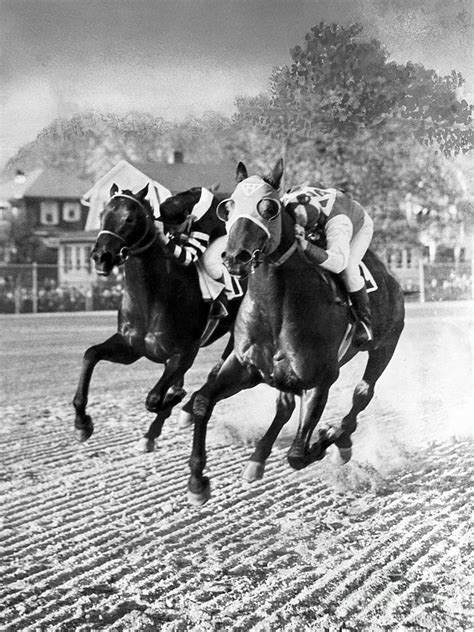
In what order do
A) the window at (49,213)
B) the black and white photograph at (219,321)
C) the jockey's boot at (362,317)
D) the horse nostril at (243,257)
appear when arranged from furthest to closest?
the window at (49,213)
the black and white photograph at (219,321)
the jockey's boot at (362,317)
the horse nostril at (243,257)

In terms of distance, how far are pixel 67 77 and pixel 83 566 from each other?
1.71 m

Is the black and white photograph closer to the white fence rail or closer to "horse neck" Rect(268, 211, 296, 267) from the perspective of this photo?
the white fence rail

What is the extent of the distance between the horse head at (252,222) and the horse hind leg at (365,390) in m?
0.78

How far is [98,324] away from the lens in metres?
2.90

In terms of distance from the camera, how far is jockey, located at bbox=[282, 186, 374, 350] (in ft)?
7.08

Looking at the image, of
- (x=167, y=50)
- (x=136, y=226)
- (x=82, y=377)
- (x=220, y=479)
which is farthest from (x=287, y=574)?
(x=167, y=50)

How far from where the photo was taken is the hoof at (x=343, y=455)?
8.92ft

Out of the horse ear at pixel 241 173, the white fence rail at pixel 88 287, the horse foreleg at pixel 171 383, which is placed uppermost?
the horse ear at pixel 241 173

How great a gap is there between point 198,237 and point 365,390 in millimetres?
750

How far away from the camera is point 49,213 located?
2934 mm

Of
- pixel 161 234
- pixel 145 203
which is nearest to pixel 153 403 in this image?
pixel 161 234

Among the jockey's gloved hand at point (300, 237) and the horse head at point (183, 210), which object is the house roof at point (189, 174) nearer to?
the horse head at point (183, 210)

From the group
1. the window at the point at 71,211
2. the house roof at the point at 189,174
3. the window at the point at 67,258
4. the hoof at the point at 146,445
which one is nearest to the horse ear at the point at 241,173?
the house roof at the point at 189,174

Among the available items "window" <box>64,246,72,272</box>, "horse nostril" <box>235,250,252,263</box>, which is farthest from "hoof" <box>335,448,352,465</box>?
"window" <box>64,246,72,272</box>
